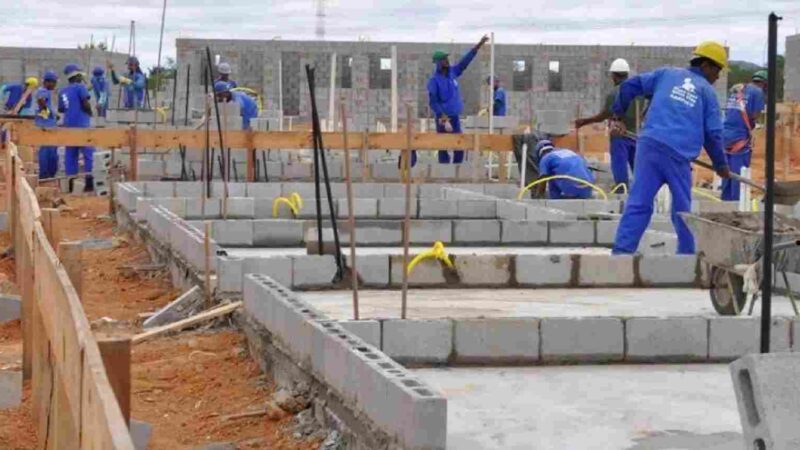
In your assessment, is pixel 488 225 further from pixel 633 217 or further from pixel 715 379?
pixel 715 379

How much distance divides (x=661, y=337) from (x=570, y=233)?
479 centimetres

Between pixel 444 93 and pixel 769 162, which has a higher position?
pixel 444 93

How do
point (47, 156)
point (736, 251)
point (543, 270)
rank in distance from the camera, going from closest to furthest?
point (736, 251) < point (543, 270) < point (47, 156)

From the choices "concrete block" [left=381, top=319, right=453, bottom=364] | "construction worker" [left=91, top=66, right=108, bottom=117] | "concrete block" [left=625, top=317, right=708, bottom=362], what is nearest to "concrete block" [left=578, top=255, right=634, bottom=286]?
"concrete block" [left=625, top=317, right=708, bottom=362]

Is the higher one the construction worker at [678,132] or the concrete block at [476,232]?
the construction worker at [678,132]

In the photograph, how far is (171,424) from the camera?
6.03 metres

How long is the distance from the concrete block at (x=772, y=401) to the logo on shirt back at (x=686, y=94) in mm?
4712

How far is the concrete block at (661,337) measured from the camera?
21.1 ft

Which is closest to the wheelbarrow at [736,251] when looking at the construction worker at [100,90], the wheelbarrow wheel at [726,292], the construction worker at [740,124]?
the wheelbarrow wheel at [726,292]

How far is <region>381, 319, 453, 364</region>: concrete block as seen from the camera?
20.3 feet

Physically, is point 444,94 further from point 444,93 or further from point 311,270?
point 311,270

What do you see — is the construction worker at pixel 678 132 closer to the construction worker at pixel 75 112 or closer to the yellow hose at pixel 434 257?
the yellow hose at pixel 434 257

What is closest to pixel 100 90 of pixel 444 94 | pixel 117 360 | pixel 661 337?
pixel 444 94

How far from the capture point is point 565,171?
13.4 metres
